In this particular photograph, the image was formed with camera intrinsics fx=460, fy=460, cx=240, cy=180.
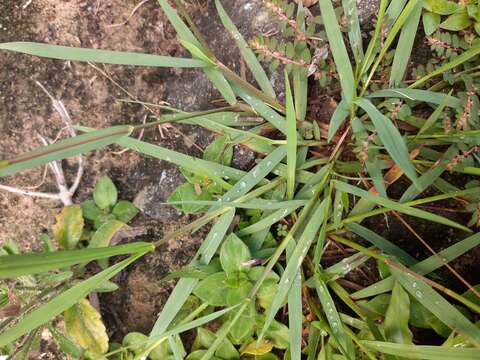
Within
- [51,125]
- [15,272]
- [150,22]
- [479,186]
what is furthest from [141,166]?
[479,186]

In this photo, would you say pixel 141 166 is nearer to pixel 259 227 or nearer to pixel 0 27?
pixel 259 227

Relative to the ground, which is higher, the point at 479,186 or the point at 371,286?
the point at 479,186

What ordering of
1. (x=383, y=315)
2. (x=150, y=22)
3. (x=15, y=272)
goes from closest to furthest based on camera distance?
(x=15, y=272), (x=383, y=315), (x=150, y=22)

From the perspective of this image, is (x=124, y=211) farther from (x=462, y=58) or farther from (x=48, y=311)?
(x=462, y=58)

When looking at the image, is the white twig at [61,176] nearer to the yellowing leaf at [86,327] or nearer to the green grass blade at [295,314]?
the yellowing leaf at [86,327]

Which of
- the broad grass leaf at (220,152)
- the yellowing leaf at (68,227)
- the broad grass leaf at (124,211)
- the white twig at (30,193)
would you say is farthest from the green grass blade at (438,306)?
the white twig at (30,193)

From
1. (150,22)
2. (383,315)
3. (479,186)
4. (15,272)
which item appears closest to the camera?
(15,272)
